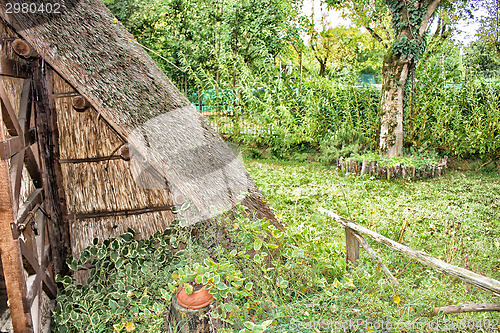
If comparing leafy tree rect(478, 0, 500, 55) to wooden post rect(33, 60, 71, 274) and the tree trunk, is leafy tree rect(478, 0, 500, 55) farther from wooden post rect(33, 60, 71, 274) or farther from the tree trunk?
wooden post rect(33, 60, 71, 274)

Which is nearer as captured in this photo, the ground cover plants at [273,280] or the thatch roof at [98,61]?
the ground cover plants at [273,280]

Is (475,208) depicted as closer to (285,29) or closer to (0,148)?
(0,148)

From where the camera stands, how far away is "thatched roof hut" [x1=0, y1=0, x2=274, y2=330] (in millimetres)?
2387

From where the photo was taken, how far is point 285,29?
37.5 ft

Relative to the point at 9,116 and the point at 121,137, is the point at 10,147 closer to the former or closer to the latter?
the point at 9,116

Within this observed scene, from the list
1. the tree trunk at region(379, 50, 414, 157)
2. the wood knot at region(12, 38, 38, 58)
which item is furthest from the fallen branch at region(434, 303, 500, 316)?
the tree trunk at region(379, 50, 414, 157)

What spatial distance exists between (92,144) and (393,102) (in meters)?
7.50

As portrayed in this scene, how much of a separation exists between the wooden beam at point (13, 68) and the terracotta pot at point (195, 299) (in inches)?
73.1

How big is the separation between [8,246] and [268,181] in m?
5.82

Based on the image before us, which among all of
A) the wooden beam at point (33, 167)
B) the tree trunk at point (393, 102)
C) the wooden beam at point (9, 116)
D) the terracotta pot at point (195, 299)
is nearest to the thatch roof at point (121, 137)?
the wooden beam at point (33, 167)

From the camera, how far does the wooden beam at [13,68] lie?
2217 millimetres

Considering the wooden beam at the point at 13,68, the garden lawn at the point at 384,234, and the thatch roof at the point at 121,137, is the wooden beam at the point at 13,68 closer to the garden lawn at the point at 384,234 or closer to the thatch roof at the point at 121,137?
the thatch roof at the point at 121,137

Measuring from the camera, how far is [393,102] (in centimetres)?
839

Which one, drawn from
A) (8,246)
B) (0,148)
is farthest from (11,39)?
(8,246)
